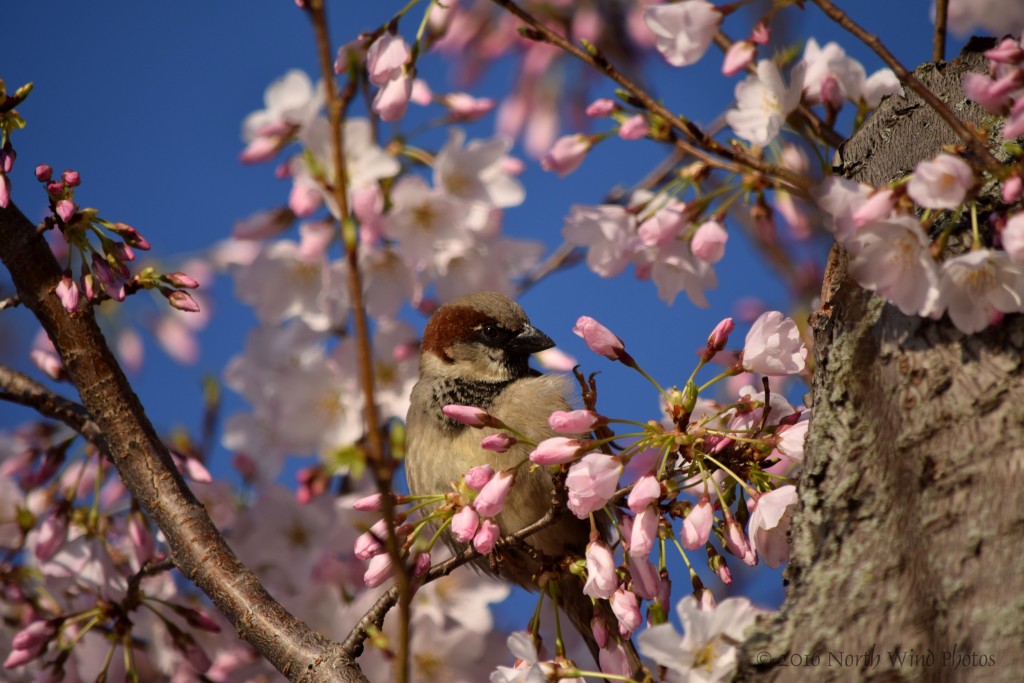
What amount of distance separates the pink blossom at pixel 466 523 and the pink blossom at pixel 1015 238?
0.82m

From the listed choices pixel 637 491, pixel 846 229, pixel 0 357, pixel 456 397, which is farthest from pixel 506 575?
pixel 0 357

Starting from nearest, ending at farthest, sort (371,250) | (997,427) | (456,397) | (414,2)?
(997,427) → (414,2) → (371,250) → (456,397)

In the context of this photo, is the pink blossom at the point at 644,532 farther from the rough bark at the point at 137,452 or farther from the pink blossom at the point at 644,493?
the rough bark at the point at 137,452

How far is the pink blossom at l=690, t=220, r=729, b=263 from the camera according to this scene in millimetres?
1662

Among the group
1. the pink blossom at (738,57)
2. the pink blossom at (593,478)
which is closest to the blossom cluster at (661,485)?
the pink blossom at (593,478)

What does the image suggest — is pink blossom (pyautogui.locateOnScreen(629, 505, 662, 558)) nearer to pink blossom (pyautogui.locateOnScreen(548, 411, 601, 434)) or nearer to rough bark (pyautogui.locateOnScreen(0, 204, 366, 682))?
pink blossom (pyautogui.locateOnScreen(548, 411, 601, 434))

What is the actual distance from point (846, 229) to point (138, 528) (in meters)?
1.74

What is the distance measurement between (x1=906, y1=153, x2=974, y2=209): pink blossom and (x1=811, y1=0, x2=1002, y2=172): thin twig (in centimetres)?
4

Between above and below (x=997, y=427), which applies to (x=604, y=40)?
above

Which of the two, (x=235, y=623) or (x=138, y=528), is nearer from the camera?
(x=235, y=623)

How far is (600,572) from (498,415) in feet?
2.90

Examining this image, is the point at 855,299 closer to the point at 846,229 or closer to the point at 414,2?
the point at 846,229

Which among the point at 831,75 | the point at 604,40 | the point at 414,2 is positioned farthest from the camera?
the point at 604,40

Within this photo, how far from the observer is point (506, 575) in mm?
2484
